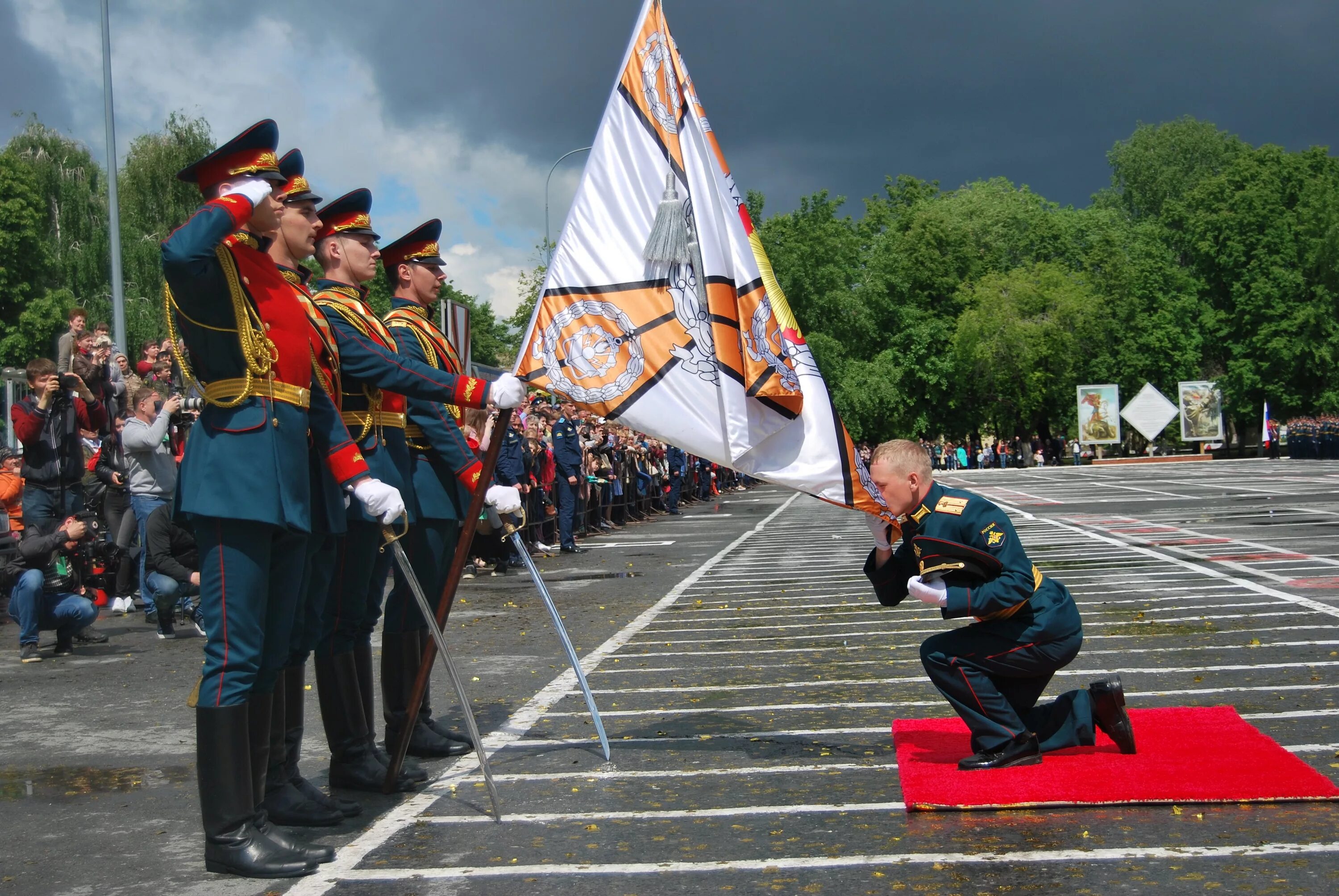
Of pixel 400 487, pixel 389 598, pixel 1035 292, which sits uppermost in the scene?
pixel 1035 292

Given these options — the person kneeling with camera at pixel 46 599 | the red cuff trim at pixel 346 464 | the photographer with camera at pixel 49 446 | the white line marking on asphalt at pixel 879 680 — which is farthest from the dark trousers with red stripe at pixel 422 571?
the photographer with camera at pixel 49 446

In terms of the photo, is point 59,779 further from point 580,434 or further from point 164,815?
point 580,434

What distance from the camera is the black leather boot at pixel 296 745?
521 cm

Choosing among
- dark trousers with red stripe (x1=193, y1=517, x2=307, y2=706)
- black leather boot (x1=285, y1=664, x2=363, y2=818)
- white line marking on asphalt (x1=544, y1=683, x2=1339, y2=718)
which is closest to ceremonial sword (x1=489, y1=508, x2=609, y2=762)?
white line marking on asphalt (x1=544, y1=683, x2=1339, y2=718)

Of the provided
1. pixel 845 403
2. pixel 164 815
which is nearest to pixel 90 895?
pixel 164 815

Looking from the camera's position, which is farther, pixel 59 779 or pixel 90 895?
pixel 59 779

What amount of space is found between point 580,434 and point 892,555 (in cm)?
1768

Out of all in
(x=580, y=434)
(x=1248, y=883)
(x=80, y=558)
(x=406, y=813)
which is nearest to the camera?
(x=1248, y=883)

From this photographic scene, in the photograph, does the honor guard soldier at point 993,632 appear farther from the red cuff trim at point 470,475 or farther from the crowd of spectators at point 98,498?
the crowd of spectators at point 98,498

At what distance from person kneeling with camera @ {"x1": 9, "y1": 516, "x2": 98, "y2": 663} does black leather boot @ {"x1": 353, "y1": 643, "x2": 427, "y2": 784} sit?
5251mm

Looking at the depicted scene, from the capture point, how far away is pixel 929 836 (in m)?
4.67

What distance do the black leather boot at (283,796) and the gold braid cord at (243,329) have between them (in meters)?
1.14

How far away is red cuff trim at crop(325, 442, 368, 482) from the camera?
16.2 ft

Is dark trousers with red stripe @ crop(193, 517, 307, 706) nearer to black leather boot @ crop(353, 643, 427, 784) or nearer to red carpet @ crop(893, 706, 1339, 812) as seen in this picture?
black leather boot @ crop(353, 643, 427, 784)
